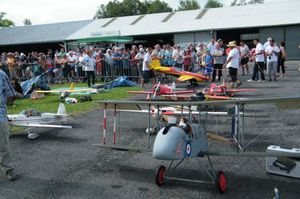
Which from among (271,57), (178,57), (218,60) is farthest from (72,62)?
(271,57)

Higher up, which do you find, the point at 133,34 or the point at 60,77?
the point at 133,34

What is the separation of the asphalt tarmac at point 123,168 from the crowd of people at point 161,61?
311 inches

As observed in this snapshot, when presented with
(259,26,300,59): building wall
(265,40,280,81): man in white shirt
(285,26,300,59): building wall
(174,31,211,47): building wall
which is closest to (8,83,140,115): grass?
(265,40,280,81): man in white shirt

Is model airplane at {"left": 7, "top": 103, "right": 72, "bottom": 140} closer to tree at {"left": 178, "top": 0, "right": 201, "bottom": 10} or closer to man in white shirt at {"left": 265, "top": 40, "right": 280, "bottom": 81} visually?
man in white shirt at {"left": 265, "top": 40, "right": 280, "bottom": 81}

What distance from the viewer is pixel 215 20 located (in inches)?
1516

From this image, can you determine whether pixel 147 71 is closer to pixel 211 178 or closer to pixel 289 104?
pixel 289 104

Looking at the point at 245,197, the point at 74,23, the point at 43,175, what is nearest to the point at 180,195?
the point at 245,197

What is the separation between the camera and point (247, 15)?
38.1m

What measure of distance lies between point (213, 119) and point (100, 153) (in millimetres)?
4482

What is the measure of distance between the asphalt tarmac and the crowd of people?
25.9 feet

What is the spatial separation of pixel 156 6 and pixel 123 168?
4228 inches

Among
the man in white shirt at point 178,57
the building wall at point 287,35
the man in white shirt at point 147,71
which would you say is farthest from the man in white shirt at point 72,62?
the building wall at point 287,35

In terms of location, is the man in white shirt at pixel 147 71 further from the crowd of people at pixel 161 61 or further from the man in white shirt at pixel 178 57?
the man in white shirt at pixel 178 57

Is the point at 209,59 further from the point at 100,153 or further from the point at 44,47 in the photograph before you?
the point at 44,47
